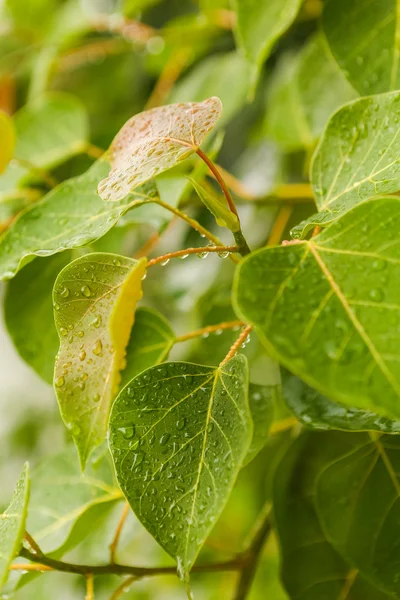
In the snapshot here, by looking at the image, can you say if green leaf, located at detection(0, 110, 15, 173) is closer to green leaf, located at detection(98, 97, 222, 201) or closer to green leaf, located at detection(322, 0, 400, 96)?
green leaf, located at detection(98, 97, 222, 201)

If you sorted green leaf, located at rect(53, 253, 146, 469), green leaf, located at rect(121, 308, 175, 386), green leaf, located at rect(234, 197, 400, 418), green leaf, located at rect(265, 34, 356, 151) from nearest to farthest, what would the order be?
1. green leaf, located at rect(234, 197, 400, 418)
2. green leaf, located at rect(53, 253, 146, 469)
3. green leaf, located at rect(121, 308, 175, 386)
4. green leaf, located at rect(265, 34, 356, 151)

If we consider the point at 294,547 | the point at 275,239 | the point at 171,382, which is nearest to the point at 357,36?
the point at 275,239

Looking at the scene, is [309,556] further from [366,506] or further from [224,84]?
[224,84]

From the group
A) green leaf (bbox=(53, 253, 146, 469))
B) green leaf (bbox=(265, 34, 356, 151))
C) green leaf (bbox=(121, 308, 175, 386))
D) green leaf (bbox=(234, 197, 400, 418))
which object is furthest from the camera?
green leaf (bbox=(265, 34, 356, 151))

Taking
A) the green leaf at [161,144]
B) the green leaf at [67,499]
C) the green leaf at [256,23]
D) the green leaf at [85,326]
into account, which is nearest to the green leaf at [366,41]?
the green leaf at [256,23]

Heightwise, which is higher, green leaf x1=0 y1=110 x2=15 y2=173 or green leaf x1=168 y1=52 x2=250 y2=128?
green leaf x1=0 y1=110 x2=15 y2=173

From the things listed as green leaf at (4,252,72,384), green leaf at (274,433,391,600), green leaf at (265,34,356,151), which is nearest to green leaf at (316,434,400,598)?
green leaf at (274,433,391,600)

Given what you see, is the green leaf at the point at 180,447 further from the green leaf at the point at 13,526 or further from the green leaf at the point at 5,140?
the green leaf at the point at 5,140
